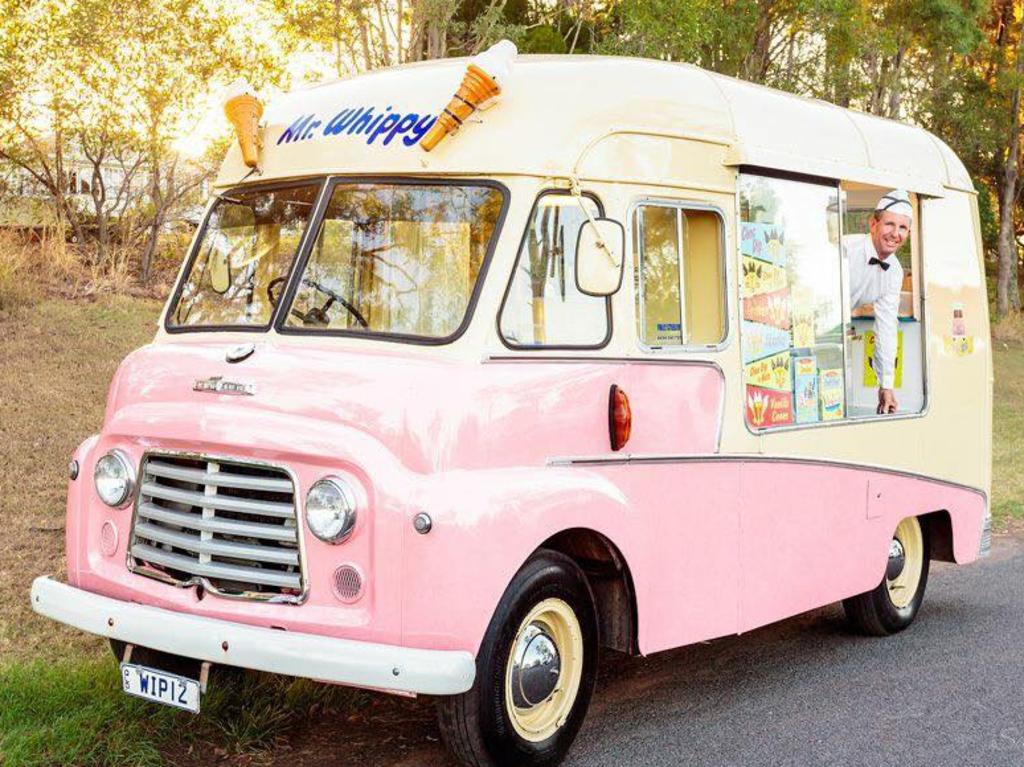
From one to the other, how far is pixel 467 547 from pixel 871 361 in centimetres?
405

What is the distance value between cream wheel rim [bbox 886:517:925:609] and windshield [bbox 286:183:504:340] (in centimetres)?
371

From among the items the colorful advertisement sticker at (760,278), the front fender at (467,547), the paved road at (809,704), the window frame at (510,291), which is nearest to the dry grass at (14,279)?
the paved road at (809,704)

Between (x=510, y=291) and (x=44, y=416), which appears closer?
(x=510, y=291)

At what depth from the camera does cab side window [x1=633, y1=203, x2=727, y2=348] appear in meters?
5.68

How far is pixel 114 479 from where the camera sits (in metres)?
5.26

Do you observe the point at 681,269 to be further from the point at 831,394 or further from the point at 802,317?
the point at 831,394

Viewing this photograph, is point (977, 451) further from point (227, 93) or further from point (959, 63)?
point (959, 63)

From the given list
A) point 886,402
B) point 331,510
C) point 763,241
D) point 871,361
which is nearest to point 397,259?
point 331,510

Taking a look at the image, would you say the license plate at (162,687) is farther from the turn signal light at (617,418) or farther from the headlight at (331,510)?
the turn signal light at (617,418)

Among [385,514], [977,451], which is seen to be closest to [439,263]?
[385,514]

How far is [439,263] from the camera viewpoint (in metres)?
5.27

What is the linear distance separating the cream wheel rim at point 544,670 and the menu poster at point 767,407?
1.49m

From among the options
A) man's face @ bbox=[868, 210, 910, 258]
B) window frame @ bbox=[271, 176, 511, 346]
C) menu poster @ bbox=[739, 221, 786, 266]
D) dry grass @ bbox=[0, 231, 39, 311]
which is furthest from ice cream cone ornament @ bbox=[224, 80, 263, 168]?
dry grass @ bbox=[0, 231, 39, 311]

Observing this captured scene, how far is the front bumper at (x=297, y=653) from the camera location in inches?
175
